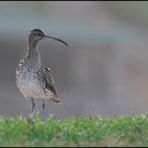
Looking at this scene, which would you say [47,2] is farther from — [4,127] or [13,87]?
[4,127]

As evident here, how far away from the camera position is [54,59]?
1347 inches

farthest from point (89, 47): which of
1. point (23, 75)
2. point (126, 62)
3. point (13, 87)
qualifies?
point (23, 75)

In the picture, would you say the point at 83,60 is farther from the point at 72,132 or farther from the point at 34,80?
the point at 72,132

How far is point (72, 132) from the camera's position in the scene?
13289mm

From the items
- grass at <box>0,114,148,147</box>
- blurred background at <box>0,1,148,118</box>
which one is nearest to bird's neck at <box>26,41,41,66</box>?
grass at <box>0,114,148,147</box>

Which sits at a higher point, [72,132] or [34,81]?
[34,81]

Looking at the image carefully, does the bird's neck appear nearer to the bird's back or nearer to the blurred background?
the bird's back

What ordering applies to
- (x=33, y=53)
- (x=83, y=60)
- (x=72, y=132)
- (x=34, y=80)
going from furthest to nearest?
(x=83, y=60)
(x=33, y=53)
(x=34, y=80)
(x=72, y=132)

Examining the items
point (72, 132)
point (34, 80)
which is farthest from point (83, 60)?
point (72, 132)

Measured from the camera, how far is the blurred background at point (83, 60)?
3253cm

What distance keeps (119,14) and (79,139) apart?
29811 mm

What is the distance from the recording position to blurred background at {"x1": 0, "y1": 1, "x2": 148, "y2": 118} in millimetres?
32531

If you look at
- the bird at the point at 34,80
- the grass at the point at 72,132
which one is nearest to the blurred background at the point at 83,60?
the bird at the point at 34,80

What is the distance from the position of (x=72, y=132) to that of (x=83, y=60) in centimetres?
2221
